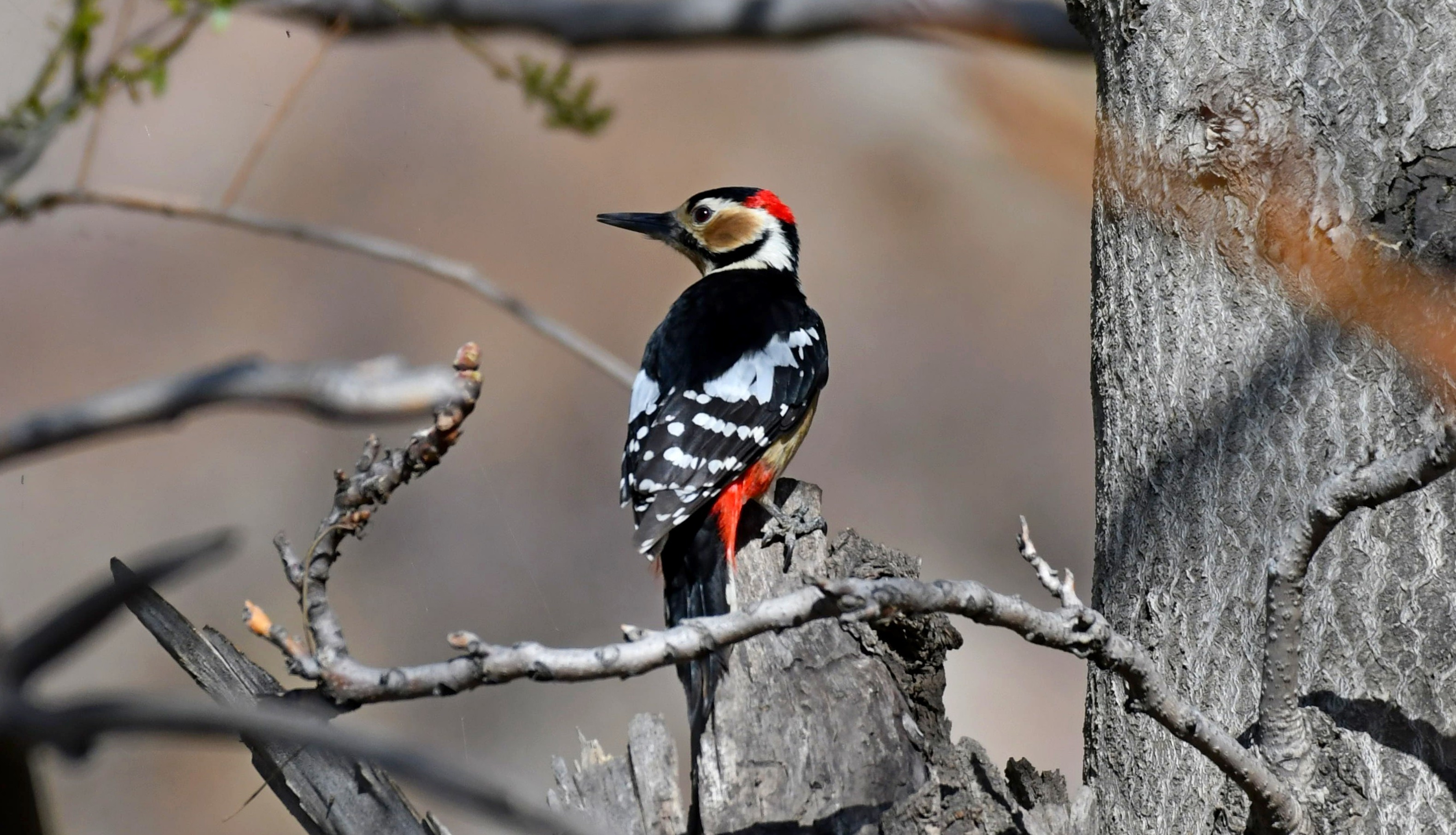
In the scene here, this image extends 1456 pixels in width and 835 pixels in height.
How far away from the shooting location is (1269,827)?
163cm

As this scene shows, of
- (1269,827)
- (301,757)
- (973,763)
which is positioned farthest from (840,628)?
(301,757)

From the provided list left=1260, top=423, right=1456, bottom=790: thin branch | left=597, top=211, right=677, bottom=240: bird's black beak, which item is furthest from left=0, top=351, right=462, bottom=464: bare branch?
left=597, top=211, right=677, bottom=240: bird's black beak

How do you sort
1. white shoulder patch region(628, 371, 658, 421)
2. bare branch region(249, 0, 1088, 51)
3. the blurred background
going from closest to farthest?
white shoulder patch region(628, 371, 658, 421), bare branch region(249, 0, 1088, 51), the blurred background

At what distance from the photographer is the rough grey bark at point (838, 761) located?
191cm

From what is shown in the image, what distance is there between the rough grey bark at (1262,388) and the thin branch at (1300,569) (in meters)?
0.11

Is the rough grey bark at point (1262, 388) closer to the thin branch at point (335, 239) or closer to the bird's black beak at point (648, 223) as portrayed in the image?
the thin branch at point (335, 239)

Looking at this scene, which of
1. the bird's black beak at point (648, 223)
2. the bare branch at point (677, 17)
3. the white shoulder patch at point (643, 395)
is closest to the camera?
the white shoulder patch at point (643, 395)

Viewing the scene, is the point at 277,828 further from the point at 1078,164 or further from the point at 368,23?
the point at 1078,164

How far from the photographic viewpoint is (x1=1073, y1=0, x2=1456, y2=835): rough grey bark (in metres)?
1.65

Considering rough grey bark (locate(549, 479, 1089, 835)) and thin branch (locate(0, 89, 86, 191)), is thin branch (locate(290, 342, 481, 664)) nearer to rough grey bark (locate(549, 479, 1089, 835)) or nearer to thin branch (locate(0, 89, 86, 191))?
rough grey bark (locate(549, 479, 1089, 835))

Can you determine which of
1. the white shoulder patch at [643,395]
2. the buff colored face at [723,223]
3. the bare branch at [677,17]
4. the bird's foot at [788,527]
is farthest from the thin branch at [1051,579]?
the bare branch at [677,17]

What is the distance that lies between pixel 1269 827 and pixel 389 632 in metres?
5.35

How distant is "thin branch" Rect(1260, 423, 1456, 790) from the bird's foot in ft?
4.45

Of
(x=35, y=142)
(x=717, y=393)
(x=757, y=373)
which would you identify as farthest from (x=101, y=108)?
(x=757, y=373)
